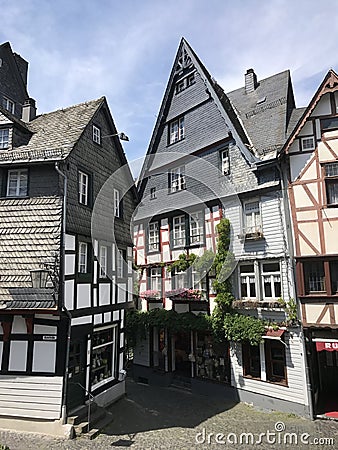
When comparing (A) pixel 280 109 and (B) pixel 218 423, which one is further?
(A) pixel 280 109

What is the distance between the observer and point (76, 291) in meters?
11.1

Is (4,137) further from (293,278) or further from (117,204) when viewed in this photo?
(293,278)

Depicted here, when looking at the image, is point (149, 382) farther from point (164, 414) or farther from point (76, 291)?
point (76, 291)

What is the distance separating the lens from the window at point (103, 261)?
1288 centimetres

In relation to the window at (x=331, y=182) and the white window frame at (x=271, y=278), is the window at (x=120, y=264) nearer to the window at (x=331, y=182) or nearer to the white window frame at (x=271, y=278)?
the white window frame at (x=271, y=278)

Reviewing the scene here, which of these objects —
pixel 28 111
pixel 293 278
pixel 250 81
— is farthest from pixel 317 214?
pixel 28 111

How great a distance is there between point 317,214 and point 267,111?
233 inches

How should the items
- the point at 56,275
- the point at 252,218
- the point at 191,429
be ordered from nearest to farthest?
the point at 56,275 < the point at 191,429 < the point at 252,218

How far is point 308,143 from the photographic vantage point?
12.4 metres

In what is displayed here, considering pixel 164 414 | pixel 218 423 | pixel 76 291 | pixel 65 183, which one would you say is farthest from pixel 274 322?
pixel 65 183

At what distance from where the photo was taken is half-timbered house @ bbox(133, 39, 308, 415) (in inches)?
501

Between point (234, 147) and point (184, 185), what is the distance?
318 cm

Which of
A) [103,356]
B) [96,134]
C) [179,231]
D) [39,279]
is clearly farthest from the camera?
[179,231]

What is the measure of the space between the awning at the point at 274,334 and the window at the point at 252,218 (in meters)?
3.49
